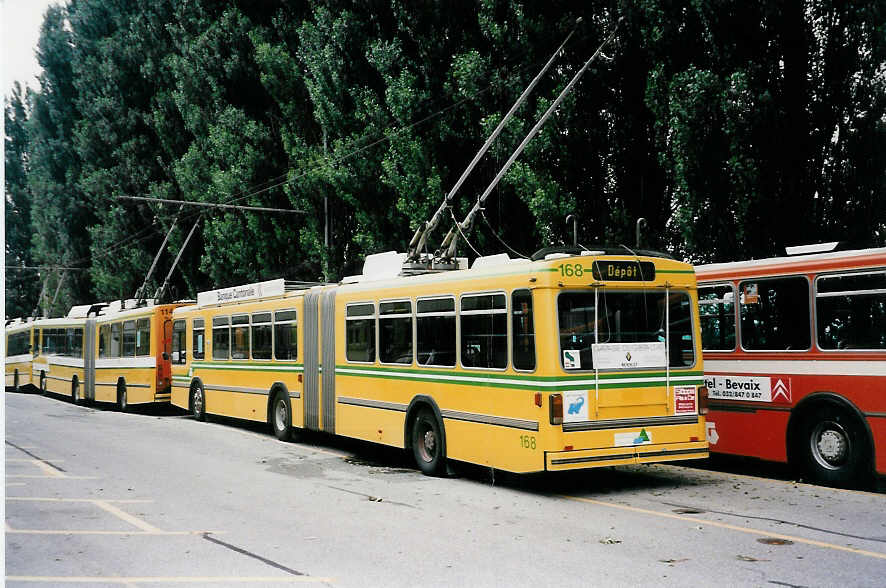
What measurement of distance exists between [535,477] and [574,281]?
3038mm

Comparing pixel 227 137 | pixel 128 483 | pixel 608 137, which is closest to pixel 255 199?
pixel 227 137

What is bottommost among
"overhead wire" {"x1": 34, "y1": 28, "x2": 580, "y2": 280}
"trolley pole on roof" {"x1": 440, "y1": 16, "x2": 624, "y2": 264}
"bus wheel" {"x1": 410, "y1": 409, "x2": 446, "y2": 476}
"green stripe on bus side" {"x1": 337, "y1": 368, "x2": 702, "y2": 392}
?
"bus wheel" {"x1": 410, "y1": 409, "x2": 446, "y2": 476}

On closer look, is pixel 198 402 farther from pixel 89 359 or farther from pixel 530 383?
pixel 530 383

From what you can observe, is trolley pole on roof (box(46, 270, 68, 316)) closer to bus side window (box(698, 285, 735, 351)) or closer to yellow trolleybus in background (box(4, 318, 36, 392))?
yellow trolleybus in background (box(4, 318, 36, 392))

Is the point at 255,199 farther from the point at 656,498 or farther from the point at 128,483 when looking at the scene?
the point at 656,498

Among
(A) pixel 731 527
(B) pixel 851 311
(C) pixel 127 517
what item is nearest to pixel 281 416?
(C) pixel 127 517

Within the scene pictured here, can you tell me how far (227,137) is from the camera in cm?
3123

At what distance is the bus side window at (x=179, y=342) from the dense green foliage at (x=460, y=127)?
491 centimetres

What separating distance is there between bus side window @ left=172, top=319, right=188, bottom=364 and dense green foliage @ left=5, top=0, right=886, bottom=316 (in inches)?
193

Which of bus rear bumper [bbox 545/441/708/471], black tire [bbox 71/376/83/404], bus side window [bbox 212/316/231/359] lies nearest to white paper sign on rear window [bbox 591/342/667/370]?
bus rear bumper [bbox 545/441/708/471]

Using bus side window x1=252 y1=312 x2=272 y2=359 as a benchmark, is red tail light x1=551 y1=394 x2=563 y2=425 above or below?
below

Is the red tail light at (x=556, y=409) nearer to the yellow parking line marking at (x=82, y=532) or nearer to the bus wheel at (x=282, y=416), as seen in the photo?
the yellow parking line marking at (x=82, y=532)

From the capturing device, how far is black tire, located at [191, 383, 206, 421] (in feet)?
72.7

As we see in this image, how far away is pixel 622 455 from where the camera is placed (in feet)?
35.2
